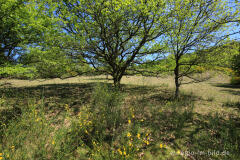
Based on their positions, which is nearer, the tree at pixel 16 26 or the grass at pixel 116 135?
the grass at pixel 116 135

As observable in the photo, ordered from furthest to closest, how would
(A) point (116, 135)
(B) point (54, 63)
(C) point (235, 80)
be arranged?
(C) point (235, 80)
(B) point (54, 63)
(A) point (116, 135)

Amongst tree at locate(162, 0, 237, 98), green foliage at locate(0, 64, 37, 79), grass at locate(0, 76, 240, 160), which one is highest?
tree at locate(162, 0, 237, 98)

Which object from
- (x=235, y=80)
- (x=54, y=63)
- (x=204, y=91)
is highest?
(x=54, y=63)

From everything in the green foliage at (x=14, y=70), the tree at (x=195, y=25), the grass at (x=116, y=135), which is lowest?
the grass at (x=116, y=135)

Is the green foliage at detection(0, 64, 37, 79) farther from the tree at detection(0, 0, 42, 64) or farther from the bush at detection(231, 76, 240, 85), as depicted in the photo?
the bush at detection(231, 76, 240, 85)

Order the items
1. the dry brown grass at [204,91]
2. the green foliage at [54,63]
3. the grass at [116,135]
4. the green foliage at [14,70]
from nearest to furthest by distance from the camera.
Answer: the grass at [116,135] → the green foliage at [14,70] → the dry brown grass at [204,91] → the green foliage at [54,63]

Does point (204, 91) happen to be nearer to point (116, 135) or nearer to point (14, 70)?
point (116, 135)

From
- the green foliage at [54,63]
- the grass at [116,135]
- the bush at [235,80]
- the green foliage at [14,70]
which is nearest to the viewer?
the grass at [116,135]

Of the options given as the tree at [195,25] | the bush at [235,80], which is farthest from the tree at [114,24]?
the bush at [235,80]

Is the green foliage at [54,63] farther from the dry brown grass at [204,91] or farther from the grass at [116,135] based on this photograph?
the grass at [116,135]

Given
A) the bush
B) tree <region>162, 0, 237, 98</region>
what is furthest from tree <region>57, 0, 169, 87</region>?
the bush

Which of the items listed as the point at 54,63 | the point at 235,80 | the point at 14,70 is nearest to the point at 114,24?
the point at 54,63

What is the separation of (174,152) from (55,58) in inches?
251

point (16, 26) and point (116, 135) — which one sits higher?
point (16, 26)
